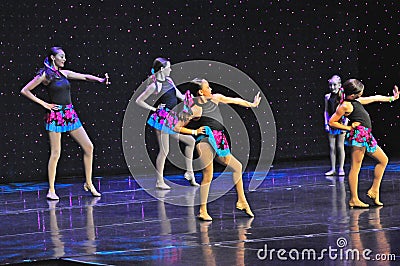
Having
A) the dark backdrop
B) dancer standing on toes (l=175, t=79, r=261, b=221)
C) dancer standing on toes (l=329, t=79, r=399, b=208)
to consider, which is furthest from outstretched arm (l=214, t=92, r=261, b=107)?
the dark backdrop

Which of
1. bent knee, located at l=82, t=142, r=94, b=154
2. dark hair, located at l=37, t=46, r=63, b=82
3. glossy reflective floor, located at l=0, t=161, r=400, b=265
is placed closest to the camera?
glossy reflective floor, located at l=0, t=161, r=400, b=265

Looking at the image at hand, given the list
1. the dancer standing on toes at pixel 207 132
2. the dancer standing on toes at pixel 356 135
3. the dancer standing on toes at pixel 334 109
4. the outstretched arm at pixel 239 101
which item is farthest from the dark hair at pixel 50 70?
the dancer standing on toes at pixel 334 109

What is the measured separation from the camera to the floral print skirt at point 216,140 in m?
7.24

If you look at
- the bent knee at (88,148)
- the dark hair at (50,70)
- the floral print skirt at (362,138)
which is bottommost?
the floral print skirt at (362,138)

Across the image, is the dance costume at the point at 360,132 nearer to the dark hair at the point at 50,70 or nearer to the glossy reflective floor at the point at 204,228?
the glossy reflective floor at the point at 204,228

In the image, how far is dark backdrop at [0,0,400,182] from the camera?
12.1 metres

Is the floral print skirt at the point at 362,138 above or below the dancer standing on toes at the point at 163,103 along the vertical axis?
below

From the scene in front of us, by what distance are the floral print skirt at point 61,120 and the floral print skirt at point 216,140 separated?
236 cm

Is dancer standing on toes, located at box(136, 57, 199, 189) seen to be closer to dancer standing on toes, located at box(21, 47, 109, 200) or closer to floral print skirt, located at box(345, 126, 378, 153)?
dancer standing on toes, located at box(21, 47, 109, 200)

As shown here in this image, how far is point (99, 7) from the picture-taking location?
12609 millimetres

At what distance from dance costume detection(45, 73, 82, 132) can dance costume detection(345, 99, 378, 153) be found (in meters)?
3.06

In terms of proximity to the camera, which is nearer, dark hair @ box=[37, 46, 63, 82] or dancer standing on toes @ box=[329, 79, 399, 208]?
dancer standing on toes @ box=[329, 79, 399, 208]

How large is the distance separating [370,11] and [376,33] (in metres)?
0.39

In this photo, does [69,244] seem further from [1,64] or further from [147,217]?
[1,64]
